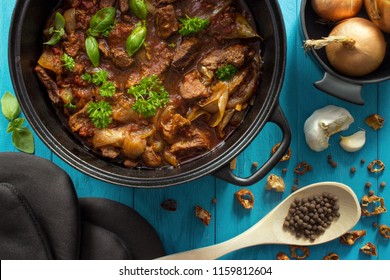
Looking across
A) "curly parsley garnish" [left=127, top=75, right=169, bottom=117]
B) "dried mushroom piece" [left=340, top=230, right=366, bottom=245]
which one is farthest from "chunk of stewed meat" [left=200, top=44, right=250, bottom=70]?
"dried mushroom piece" [left=340, top=230, right=366, bottom=245]

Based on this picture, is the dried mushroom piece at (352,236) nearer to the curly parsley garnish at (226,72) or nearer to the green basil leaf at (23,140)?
the curly parsley garnish at (226,72)

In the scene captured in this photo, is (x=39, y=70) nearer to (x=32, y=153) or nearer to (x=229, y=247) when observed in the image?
(x=32, y=153)

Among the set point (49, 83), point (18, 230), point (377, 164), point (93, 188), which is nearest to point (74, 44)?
point (49, 83)

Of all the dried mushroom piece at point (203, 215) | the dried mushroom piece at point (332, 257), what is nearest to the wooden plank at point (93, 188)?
the dried mushroom piece at point (203, 215)

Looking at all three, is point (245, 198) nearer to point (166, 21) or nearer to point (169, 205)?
point (169, 205)

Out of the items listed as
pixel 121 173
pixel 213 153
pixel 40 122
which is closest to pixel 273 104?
pixel 213 153

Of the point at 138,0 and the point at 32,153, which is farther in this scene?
the point at 32,153

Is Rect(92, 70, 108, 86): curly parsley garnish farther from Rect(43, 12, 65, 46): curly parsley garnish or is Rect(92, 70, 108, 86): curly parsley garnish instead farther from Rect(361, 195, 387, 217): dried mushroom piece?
Rect(361, 195, 387, 217): dried mushroom piece
